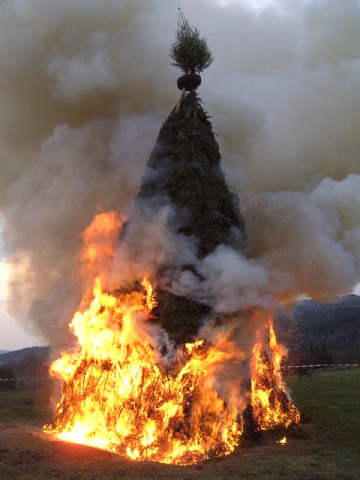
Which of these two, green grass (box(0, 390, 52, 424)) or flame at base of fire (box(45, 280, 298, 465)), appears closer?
flame at base of fire (box(45, 280, 298, 465))

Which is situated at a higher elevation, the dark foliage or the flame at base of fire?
the dark foliage

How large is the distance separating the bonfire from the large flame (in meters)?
0.03

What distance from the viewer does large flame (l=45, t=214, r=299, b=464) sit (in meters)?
11.9

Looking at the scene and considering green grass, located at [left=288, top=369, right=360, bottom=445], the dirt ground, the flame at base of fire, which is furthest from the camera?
green grass, located at [left=288, top=369, right=360, bottom=445]

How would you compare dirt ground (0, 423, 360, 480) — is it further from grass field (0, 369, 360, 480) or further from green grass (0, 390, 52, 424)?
green grass (0, 390, 52, 424)

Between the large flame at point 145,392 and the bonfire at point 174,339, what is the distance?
33 millimetres

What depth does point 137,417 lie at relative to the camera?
41.2 ft

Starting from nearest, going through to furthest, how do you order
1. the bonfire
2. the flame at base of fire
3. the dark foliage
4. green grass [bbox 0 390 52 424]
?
the flame at base of fire
the bonfire
the dark foliage
green grass [bbox 0 390 52 424]

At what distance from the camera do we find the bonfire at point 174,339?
12281 millimetres

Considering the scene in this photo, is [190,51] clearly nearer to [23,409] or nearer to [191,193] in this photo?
[191,193]

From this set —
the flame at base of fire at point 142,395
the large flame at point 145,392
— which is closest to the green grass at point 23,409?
the large flame at point 145,392

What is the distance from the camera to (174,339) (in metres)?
12.9

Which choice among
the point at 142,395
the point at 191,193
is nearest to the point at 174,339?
the point at 142,395

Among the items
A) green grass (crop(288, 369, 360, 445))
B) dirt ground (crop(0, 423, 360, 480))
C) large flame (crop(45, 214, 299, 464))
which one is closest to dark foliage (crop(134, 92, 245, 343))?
large flame (crop(45, 214, 299, 464))
